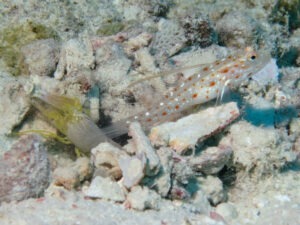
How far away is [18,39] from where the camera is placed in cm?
478

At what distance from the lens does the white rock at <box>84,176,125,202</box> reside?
3.08 meters

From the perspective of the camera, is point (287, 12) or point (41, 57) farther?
point (287, 12)

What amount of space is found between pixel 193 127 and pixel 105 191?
1438mm

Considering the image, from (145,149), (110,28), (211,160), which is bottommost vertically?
(211,160)

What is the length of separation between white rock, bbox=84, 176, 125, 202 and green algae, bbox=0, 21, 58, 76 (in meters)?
2.11

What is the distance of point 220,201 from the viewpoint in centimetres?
401

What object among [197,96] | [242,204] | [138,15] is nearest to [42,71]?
[197,96]

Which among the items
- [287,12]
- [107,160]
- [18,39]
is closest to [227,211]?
[107,160]

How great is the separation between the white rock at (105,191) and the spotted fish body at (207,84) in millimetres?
1276

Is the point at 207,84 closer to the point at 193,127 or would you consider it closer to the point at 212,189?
the point at 193,127

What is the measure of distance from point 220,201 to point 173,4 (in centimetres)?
423

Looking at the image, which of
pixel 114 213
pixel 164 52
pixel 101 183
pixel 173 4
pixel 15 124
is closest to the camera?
pixel 114 213

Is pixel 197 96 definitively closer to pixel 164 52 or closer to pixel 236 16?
pixel 164 52

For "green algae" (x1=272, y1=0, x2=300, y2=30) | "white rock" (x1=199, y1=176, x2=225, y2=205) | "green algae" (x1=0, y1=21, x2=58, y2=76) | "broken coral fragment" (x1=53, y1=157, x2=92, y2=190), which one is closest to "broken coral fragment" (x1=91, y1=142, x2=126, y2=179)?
"broken coral fragment" (x1=53, y1=157, x2=92, y2=190)
